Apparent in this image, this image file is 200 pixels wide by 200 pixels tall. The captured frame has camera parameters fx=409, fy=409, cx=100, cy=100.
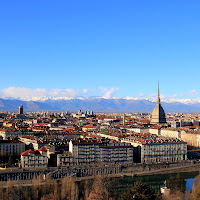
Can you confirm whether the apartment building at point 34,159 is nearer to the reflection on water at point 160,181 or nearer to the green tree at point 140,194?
the reflection on water at point 160,181

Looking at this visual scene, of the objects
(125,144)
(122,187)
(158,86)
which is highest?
(158,86)

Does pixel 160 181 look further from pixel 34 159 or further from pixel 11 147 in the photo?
pixel 11 147

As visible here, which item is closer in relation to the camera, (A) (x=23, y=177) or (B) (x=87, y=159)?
(A) (x=23, y=177)

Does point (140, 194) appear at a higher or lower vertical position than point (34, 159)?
lower

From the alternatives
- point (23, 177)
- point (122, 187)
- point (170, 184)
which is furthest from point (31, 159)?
point (170, 184)

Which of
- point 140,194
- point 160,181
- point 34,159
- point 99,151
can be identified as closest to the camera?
point 140,194

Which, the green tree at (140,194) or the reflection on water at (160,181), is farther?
the reflection on water at (160,181)

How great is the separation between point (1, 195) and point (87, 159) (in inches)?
710

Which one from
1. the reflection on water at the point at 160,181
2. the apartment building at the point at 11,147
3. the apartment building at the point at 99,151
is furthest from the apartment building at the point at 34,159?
the reflection on water at the point at 160,181

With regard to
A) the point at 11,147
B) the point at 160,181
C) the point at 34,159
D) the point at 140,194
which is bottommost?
the point at 160,181

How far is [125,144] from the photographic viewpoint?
5203 centimetres

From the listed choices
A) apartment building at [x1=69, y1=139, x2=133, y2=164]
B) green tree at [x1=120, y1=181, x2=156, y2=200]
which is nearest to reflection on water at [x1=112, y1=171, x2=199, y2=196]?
apartment building at [x1=69, y1=139, x2=133, y2=164]

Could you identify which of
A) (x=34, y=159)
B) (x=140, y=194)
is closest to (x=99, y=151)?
(x=34, y=159)

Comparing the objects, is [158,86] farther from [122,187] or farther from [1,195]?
[1,195]
